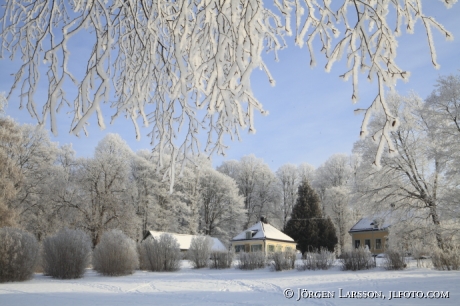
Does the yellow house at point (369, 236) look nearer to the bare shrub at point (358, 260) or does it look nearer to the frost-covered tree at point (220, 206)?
the frost-covered tree at point (220, 206)

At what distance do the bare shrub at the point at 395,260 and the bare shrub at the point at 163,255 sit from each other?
10265 millimetres

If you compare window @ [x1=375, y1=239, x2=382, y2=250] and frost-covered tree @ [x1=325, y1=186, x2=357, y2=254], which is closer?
window @ [x1=375, y1=239, x2=382, y2=250]

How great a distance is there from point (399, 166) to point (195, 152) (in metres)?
15.7

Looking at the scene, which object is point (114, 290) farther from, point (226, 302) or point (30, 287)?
point (226, 302)

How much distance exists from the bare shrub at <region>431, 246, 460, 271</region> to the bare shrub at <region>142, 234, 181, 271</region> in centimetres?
1202

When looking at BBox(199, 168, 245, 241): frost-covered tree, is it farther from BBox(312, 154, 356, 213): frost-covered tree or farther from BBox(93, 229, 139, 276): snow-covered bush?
BBox(93, 229, 139, 276): snow-covered bush

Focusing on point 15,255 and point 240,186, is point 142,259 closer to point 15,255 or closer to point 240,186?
point 15,255

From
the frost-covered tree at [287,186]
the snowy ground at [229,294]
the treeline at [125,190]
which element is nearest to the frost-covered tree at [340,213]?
the treeline at [125,190]

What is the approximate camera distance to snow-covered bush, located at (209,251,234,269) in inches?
763

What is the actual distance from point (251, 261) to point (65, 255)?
880cm

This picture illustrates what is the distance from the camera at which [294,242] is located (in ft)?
101

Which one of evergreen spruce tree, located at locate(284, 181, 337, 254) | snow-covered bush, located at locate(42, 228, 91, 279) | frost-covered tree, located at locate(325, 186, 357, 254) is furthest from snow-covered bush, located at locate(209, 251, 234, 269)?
frost-covered tree, located at locate(325, 186, 357, 254)

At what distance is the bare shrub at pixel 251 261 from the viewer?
59.0ft

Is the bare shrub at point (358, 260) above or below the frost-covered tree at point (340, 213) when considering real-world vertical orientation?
below
